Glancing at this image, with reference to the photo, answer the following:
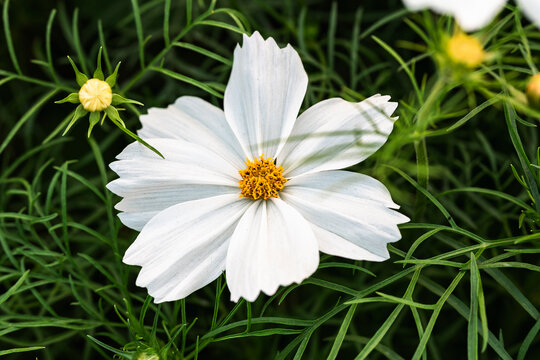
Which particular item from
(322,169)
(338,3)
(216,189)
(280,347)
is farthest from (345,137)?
(338,3)

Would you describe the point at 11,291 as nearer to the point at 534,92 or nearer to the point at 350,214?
the point at 350,214

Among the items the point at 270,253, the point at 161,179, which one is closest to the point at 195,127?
the point at 161,179

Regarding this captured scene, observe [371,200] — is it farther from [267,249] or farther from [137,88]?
[137,88]

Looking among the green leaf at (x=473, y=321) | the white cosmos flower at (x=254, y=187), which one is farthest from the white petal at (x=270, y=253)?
the green leaf at (x=473, y=321)

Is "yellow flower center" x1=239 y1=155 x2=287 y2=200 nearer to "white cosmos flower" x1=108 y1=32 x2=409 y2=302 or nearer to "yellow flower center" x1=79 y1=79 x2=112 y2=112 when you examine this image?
"white cosmos flower" x1=108 y1=32 x2=409 y2=302

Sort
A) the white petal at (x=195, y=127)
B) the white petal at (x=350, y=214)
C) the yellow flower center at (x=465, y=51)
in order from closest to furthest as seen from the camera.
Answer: the yellow flower center at (x=465, y=51) → the white petal at (x=350, y=214) → the white petal at (x=195, y=127)

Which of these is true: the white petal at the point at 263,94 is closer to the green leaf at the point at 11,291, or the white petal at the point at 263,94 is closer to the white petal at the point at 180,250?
the white petal at the point at 180,250

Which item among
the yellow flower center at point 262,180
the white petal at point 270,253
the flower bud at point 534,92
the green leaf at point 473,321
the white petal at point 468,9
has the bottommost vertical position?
the green leaf at point 473,321
